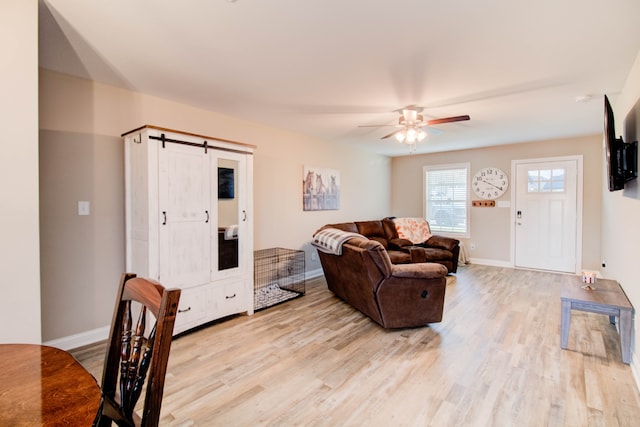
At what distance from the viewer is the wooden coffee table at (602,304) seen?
2.38 meters

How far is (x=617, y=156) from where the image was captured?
94.8 inches

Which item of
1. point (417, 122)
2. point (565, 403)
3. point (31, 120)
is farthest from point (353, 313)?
point (31, 120)

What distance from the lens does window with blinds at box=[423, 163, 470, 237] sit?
20.4ft

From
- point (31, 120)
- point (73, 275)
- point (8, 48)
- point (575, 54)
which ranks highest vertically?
point (575, 54)

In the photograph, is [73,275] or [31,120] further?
[73,275]

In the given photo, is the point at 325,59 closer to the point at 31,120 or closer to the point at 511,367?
the point at 31,120

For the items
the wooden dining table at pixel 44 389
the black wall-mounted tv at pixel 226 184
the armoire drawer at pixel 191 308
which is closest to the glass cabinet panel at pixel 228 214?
the black wall-mounted tv at pixel 226 184

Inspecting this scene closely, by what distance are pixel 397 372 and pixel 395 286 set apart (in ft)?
2.63

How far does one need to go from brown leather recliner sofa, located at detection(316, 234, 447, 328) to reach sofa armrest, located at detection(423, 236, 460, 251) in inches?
92.8

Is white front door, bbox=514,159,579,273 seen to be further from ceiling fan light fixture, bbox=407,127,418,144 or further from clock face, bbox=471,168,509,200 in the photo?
ceiling fan light fixture, bbox=407,127,418,144

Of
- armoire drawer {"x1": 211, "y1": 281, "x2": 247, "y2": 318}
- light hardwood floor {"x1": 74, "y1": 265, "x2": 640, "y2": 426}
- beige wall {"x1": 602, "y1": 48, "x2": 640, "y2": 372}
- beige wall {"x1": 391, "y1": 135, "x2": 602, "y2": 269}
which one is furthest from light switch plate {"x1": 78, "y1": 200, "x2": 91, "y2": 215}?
beige wall {"x1": 391, "y1": 135, "x2": 602, "y2": 269}

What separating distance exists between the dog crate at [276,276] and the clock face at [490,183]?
3.77 m

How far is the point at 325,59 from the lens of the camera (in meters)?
2.36

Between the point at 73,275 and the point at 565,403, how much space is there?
382cm
